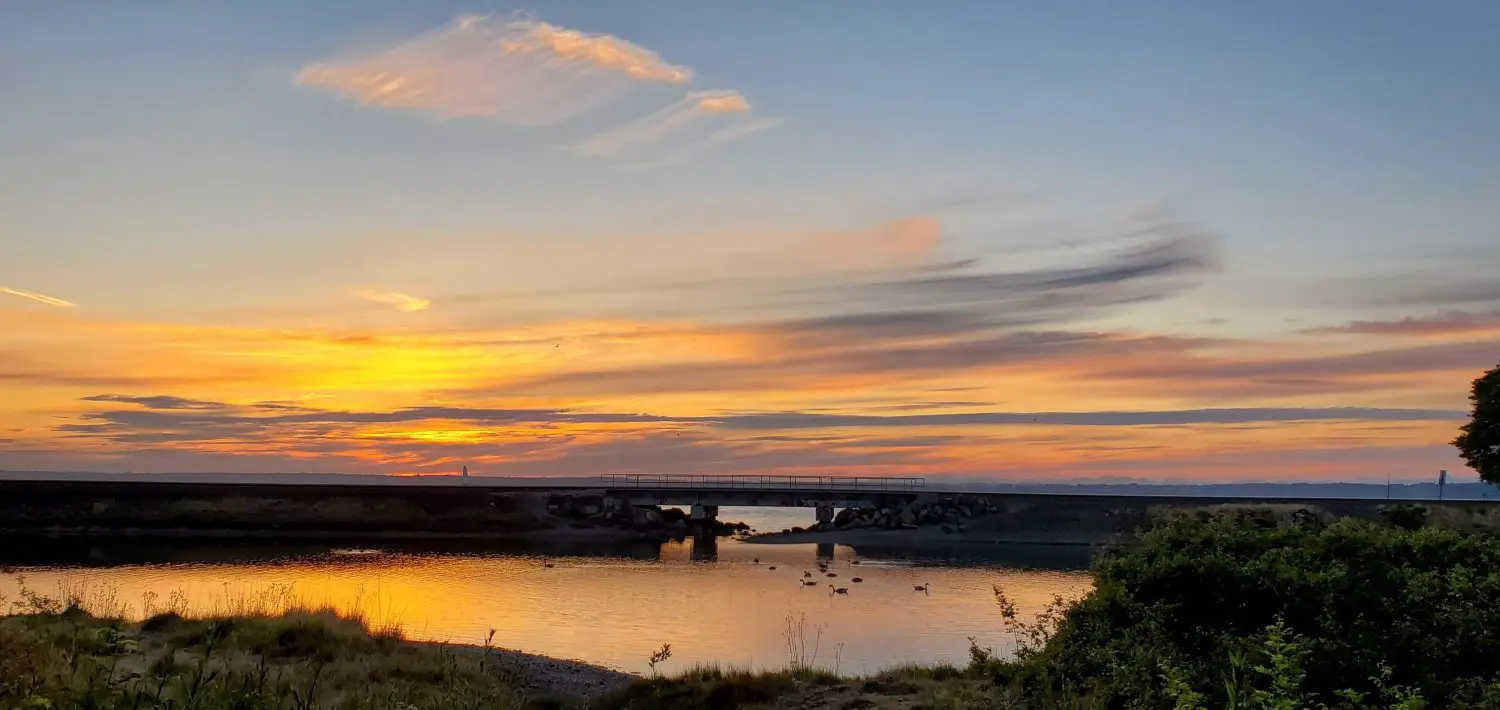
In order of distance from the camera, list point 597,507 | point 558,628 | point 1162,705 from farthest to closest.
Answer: point 597,507, point 558,628, point 1162,705

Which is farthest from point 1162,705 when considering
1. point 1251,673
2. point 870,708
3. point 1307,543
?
point 870,708

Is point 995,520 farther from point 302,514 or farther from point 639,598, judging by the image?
point 302,514

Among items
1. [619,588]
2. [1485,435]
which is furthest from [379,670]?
[1485,435]

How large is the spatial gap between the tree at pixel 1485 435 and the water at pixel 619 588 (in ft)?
51.1

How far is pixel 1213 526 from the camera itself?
16.8 meters

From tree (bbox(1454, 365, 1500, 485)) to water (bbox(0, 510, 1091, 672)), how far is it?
15.6 metres

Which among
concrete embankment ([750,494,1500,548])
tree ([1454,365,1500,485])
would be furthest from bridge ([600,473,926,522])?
tree ([1454,365,1500,485])

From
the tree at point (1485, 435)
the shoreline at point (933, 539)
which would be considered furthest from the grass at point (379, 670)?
the shoreline at point (933, 539)

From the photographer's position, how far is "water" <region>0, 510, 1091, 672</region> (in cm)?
3256

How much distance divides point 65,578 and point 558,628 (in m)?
27.2

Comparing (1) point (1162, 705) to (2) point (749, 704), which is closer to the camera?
(1) point (1162, 705)

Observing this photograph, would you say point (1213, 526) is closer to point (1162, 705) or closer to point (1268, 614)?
point (1268, 614)

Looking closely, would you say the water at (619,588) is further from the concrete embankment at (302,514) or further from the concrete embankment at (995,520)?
the concrete embankment at (302,514)

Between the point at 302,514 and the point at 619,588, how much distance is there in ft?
165
